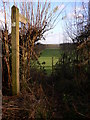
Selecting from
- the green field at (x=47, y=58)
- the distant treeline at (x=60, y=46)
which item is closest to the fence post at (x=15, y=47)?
the distant treeline at (x=60, y=46)

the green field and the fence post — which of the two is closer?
the fence post

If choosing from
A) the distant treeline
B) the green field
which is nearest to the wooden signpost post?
the distant treeline

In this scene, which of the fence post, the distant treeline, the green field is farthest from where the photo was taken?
the green field

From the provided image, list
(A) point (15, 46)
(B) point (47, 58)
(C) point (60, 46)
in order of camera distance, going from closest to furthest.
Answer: (A) point (15, 46), (B) point (47, 58), (C) point (60, 46)

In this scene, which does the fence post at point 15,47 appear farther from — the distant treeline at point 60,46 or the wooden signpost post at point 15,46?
the distant treeline at point 60,46

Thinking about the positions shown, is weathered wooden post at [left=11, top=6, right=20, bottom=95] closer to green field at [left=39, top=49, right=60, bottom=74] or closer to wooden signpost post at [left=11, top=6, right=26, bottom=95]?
wooden signpost post at [left=11, top=6, right=26, bottom=95]

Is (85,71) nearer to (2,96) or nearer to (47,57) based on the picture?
(47,57)

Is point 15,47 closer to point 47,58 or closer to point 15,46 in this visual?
point 15,46

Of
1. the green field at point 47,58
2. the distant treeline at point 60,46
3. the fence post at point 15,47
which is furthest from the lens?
the green field at point 47,58

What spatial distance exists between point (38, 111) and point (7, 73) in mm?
1394

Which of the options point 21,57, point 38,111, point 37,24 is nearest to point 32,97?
point 38,111

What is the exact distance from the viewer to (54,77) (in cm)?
485

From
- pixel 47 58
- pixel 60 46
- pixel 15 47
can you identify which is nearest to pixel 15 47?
pixel 15 47

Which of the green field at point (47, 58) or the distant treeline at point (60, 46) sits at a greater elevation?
the distant treeline at point (60, 46)
